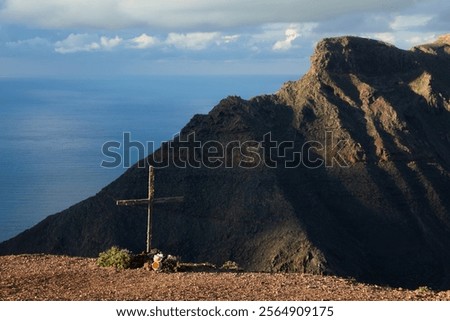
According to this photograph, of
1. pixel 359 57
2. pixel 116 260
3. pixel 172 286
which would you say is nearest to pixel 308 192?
pixel 359 57

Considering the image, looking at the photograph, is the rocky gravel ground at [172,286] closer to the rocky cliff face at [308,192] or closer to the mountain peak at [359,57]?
the rocky cliff face at [308,192]

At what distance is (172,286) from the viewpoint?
18.7 m

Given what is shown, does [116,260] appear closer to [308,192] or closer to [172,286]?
[172,286]

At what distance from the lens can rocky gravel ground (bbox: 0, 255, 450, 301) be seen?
17703 mm

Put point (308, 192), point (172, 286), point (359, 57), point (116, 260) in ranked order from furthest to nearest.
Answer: point (359, 57)
point (308, 192)
point (116, 260)
point (172, 286)

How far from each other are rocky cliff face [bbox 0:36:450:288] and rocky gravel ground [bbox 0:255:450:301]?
3053 cm

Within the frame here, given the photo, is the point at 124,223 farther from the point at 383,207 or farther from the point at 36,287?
the point at 36,287

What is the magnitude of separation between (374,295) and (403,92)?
176 ft

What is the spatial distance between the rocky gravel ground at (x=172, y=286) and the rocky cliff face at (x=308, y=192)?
30.5 m

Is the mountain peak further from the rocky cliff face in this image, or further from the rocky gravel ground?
the rocky gravel ground

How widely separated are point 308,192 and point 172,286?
40829 millimetres

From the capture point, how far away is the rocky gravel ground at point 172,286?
697 inches

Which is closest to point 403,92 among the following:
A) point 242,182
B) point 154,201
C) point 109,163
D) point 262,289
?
point 242,182

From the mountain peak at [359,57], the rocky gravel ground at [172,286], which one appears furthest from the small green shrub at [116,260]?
the mountain peak at [359,57]
